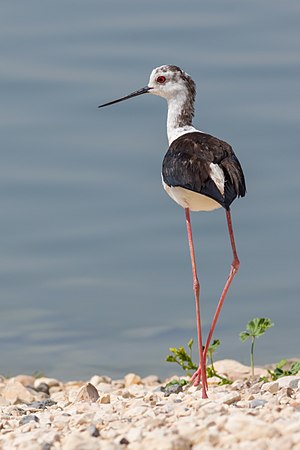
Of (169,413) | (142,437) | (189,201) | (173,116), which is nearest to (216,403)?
(169,413)

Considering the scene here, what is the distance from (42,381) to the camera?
13078mm

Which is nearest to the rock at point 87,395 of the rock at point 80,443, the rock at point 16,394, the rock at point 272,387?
the rock at point 272,387

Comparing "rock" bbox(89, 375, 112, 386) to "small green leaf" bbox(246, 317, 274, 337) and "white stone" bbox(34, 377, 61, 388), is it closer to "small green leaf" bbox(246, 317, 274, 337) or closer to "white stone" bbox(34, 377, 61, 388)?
"white stone" bbox(34, 377, 61, 388)

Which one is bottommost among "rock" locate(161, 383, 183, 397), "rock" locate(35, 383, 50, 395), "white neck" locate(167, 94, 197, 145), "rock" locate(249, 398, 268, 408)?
A: "rock" locate(249, 398, 268, 408)

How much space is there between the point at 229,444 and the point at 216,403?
4.83 feet

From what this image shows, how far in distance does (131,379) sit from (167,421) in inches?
250

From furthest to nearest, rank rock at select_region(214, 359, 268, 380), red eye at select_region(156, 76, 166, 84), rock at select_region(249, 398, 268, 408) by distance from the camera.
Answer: rock at select_region(214, 359, 268, 380)
red eye at select_region(156, 76, 166, 84)
rock at select_region(249, 398, 268, 408)

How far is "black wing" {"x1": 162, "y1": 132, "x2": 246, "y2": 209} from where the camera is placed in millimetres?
8422

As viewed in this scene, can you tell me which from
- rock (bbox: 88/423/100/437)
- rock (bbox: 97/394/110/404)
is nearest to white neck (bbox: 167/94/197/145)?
rock (bbox: 97/394/110/404)

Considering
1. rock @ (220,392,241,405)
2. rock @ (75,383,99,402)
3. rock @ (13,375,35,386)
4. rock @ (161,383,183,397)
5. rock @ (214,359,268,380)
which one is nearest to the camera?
rock @ (220,392,241,405)

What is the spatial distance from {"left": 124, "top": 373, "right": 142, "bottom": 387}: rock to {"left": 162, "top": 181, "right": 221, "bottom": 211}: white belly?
4.31m

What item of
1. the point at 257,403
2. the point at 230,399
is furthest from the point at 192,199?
the point at 257,403

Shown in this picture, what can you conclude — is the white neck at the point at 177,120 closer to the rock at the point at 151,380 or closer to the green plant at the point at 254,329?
the green plant at the point at 254,329

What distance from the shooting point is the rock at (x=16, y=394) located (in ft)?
36.4
